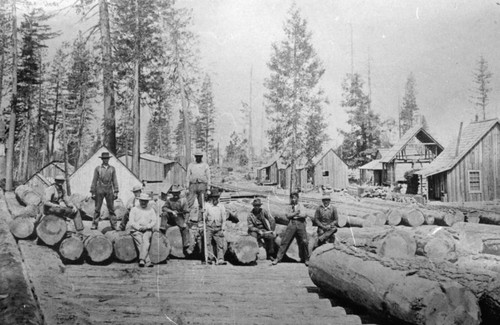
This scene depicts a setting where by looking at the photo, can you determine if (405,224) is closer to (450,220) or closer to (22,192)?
(450,220)

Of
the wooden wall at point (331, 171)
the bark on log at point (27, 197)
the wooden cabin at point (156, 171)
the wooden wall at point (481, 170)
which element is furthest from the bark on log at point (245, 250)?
the wooden cabin at point (156, 171)

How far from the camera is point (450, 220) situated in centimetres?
1511

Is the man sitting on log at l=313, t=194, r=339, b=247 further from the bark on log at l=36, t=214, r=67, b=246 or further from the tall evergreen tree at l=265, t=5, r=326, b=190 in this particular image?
the tall evergreen tree at l=265, t=5, r=326, b=190

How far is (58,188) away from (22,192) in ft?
20.6

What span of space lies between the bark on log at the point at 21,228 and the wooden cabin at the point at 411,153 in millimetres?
31307

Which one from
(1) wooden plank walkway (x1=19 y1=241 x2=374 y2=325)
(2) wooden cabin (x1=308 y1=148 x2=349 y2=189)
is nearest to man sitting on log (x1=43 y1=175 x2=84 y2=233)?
(1) wooden plank walkway (x1=19 y1=241 x2=374 y2=325)

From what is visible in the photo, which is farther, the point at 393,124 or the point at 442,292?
the point at 393,124

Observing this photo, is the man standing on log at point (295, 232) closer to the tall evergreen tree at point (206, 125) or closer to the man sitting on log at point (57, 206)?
the man sitting on log at point (57, 206)

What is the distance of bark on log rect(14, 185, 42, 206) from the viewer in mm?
13547

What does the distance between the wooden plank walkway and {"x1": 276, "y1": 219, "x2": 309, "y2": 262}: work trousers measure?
0.83 m

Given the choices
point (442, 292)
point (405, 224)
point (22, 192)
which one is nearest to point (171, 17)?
point (22, 192)

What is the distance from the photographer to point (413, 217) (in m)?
15.1

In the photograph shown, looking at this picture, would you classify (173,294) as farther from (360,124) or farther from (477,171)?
Result: (360,124)

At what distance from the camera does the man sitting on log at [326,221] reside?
9.88 m
